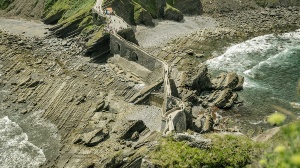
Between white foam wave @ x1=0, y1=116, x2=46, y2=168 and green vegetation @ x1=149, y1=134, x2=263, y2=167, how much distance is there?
23.8 m

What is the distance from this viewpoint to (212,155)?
24609 millimetres

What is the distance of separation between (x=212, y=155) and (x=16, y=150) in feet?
99.2

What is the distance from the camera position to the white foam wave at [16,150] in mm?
44125

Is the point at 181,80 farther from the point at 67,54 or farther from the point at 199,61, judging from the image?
the point at 67,54

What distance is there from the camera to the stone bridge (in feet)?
144

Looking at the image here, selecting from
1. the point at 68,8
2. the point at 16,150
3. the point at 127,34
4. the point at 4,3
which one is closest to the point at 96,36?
the point at 127,34

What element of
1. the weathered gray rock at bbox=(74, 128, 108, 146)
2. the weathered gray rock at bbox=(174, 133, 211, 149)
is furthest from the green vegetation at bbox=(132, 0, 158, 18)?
the weathered gray rock at bbox=(174, 133, 211, 149)

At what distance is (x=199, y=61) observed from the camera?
240 ft

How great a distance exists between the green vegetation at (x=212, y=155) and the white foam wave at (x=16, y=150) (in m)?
23.8

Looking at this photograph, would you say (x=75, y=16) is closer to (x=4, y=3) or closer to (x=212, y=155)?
(x=4, y=3)

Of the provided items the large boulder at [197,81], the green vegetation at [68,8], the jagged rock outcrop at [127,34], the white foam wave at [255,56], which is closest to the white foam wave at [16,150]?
the large boulder at [197,81]

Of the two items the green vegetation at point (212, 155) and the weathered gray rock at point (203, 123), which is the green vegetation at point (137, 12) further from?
the green vegetation at point (212, 155)

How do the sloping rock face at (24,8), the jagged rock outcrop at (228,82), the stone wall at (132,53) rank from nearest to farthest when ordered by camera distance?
the jagged rock outcrop at (228,82) < the stone wall at (132,53) < the sloping rock face at (24,8)

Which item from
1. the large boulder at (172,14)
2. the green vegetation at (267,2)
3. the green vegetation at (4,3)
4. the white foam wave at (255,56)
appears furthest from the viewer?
the green vegetation at (267,2)
